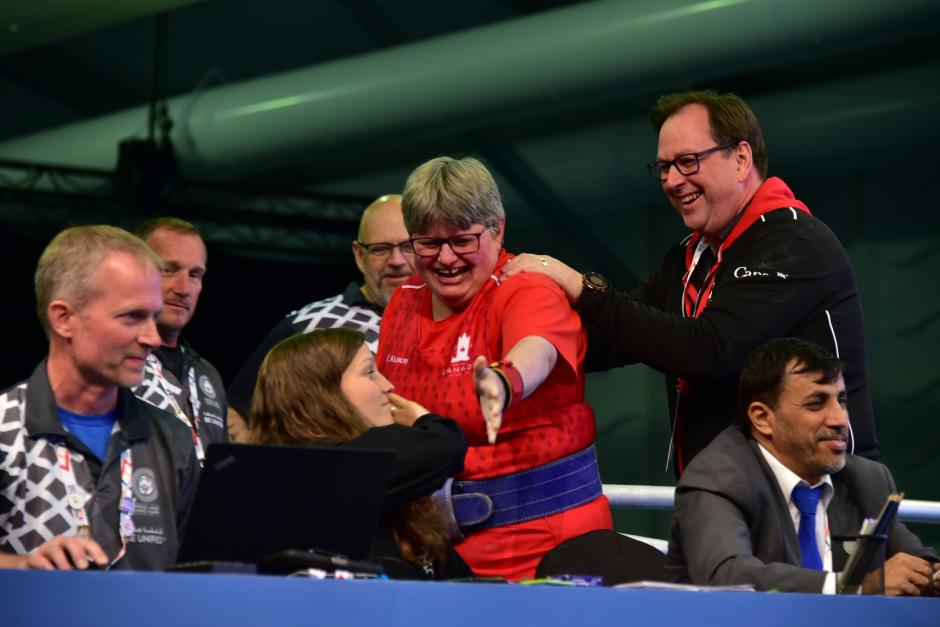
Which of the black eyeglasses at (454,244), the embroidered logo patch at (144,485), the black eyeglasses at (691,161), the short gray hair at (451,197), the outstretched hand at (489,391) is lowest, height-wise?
the embroidered logo patch at (144,485)

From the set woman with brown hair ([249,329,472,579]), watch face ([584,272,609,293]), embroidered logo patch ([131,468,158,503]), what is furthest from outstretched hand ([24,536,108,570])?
watch face ([584,272,609,293])

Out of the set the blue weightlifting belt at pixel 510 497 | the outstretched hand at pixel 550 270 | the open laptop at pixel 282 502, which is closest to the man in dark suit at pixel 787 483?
the blue weightlifting belt at pixel 510 497

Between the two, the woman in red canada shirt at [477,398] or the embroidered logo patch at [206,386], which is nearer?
the woman in red canada shirt at [477,398]

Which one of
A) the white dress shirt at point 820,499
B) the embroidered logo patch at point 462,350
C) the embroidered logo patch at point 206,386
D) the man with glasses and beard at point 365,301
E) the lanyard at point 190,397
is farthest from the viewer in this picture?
the man with glasses and beard at point 365,301

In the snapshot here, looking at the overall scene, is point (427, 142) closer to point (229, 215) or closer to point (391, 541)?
point (229, 215)

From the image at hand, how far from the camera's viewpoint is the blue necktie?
6.99 feet

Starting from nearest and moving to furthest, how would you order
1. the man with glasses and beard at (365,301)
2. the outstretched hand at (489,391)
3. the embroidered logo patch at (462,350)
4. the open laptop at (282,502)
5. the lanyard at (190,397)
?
the open laptop at (282,502)
the outstretched hand at (489,391)
the embroidered logo patch at (462,350)
the lanyard at (190,397)
the man with glasses and beard at (365,301)

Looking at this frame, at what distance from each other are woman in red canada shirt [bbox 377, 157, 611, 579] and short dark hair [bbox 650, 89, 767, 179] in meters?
0.44

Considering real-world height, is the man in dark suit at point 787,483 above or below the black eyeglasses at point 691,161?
below

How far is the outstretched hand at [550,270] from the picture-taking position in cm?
228

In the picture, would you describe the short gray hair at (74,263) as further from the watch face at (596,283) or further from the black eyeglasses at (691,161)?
the black eyeglasses at (691,161)

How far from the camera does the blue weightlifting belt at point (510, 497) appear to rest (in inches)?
86.4

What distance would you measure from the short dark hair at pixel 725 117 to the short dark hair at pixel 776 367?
42cm

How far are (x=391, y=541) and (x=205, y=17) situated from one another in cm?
616
